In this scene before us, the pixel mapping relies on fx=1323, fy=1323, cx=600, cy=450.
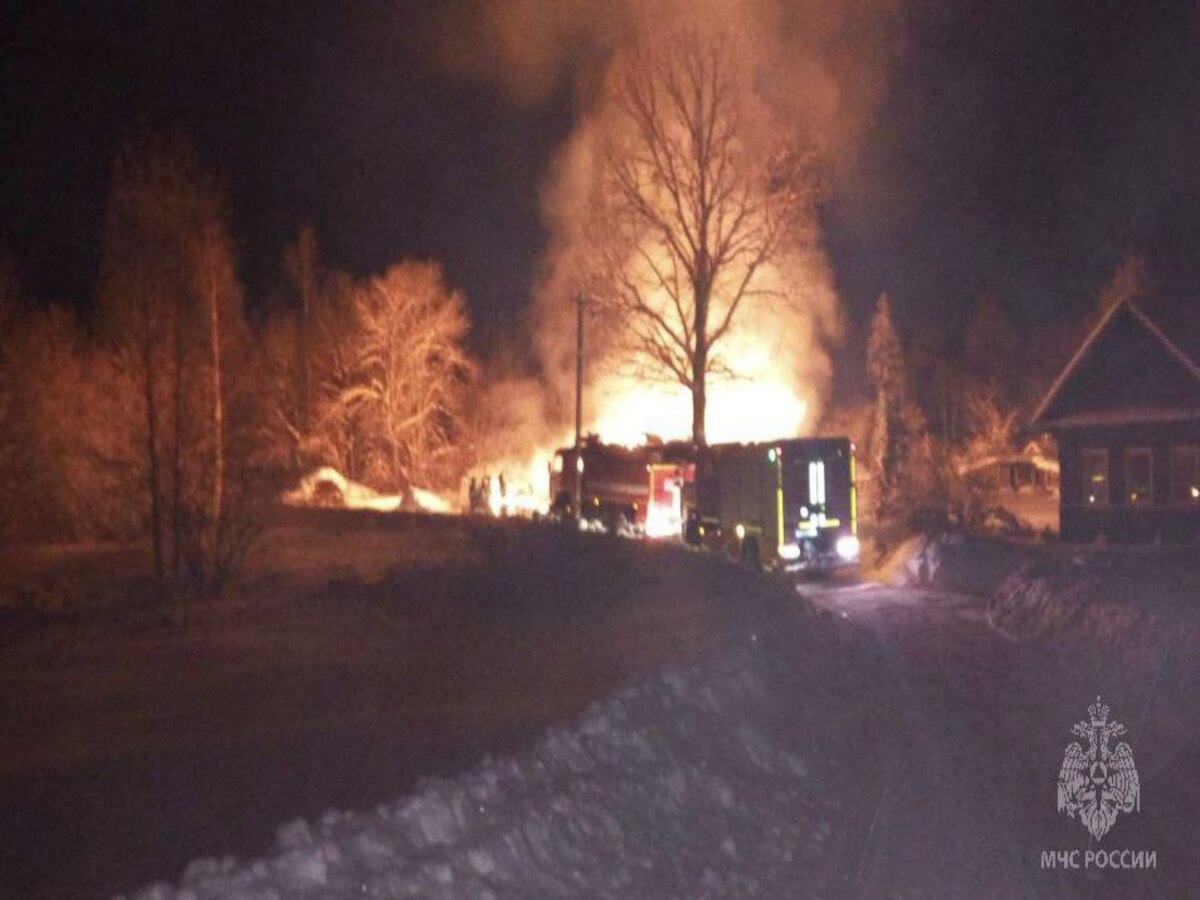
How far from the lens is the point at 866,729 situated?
12.5m

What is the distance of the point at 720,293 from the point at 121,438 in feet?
92.6

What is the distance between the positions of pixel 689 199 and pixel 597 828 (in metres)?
37.4

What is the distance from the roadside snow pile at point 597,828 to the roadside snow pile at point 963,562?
16112 millimetres

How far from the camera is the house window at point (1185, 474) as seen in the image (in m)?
32.1

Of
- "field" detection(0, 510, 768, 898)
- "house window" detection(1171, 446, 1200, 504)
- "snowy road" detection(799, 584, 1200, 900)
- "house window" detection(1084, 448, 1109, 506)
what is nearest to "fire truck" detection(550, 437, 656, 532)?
"house window" detection(1084, 448, 1109, 506)

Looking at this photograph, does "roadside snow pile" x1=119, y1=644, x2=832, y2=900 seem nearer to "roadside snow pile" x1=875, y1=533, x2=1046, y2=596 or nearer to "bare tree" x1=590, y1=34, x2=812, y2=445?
"roadside snow pile" x1=875, y1=533, x2=1046, y2=596

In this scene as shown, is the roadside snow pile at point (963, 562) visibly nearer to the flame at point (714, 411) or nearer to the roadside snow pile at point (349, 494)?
the flame at point (714, 411)

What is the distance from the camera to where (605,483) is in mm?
42000

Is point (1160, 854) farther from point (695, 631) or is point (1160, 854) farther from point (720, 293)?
point (720, 293)

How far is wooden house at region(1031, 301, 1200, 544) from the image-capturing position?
106ft

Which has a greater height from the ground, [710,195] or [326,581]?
[710,195]

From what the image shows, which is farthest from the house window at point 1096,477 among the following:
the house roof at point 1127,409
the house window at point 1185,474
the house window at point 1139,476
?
the house window at point 1185,474

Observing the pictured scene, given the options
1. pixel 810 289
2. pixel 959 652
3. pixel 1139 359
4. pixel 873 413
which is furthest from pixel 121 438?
pixel 873 413

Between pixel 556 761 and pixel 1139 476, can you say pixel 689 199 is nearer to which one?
pixel 1139 476
